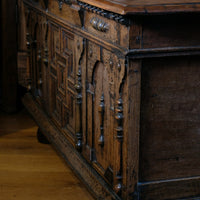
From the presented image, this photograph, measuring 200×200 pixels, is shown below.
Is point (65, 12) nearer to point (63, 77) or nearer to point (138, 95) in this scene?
point (63, 77)

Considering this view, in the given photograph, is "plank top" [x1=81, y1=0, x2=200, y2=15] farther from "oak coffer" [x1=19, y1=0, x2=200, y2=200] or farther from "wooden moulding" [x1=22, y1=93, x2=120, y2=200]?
"wooden moulding" [x1=22, y1=93, x2=120, y2=200]

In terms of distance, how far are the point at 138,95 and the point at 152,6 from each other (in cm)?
39

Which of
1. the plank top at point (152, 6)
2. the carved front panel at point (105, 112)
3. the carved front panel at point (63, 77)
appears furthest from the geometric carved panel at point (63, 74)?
the plank top at point (152, 6)

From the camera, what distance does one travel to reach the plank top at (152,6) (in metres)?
1.97

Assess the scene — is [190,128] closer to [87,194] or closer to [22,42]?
[87,194]

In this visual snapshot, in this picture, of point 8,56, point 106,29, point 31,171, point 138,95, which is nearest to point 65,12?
point 106,29

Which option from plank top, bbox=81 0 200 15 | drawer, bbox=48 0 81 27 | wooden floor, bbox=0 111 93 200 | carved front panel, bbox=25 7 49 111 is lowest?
wooden floor, bbox=0 111 93 200

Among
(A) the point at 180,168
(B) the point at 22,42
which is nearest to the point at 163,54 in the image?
(A) the point at 180,168

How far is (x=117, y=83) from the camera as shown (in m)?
2.22

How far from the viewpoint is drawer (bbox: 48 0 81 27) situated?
267 centimetres

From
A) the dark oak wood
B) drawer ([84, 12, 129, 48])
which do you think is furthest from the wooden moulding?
drawer ([84, 12, 129, 48])

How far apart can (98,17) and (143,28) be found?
15.5 inches

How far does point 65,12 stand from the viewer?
114 inches

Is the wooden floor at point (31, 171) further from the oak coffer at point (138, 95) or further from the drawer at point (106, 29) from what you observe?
the drawer at point (106, 29)
